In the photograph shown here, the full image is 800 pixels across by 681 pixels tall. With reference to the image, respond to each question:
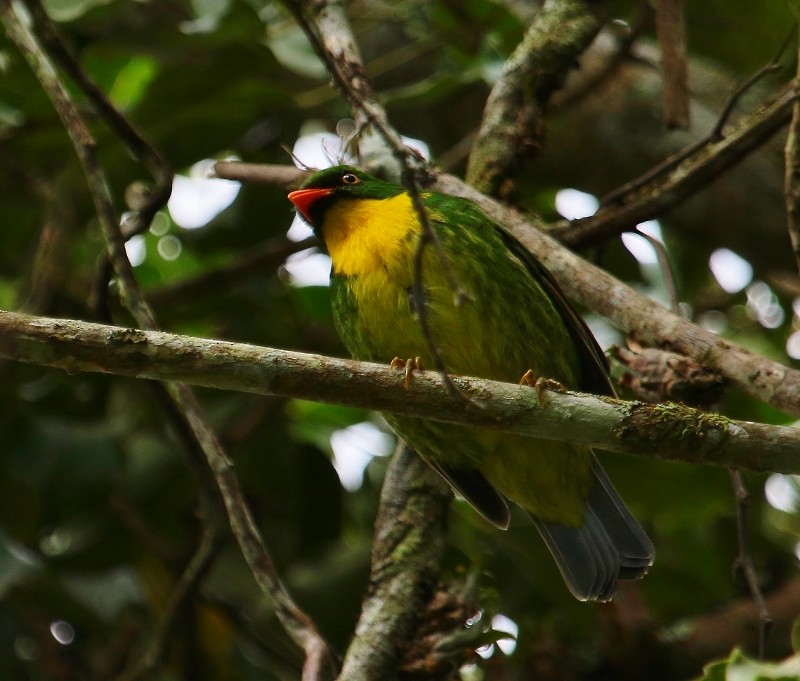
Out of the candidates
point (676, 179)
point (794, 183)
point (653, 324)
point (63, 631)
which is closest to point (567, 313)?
point (653, 324)

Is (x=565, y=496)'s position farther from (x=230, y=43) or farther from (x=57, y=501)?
(x=230, y=43)

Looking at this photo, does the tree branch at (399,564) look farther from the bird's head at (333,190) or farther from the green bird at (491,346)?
the bird's head at (333,190)

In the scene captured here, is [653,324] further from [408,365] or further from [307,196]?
[307,196]

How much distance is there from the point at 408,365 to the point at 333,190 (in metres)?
1.46

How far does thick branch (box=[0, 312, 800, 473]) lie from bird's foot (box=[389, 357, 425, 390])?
0.5 inches

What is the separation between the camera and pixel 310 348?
491 cm

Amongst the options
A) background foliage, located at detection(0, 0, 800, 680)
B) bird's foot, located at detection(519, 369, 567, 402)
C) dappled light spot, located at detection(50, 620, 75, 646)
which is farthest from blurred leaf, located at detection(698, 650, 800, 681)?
dappled light spot, located at detection(50, 620, 75, 646)

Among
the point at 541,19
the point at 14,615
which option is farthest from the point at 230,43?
the point at 14,615

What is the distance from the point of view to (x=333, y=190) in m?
3.81

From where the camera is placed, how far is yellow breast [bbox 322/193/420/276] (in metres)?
3.38

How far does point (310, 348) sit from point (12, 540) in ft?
5.21

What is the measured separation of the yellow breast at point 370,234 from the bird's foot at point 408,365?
312 millimetres

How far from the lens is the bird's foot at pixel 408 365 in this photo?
2365 millimetres

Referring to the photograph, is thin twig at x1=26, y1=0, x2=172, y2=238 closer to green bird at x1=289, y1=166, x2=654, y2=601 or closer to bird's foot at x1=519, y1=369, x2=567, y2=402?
green bird at x1=289, y1=166, x2=654, y2=601
